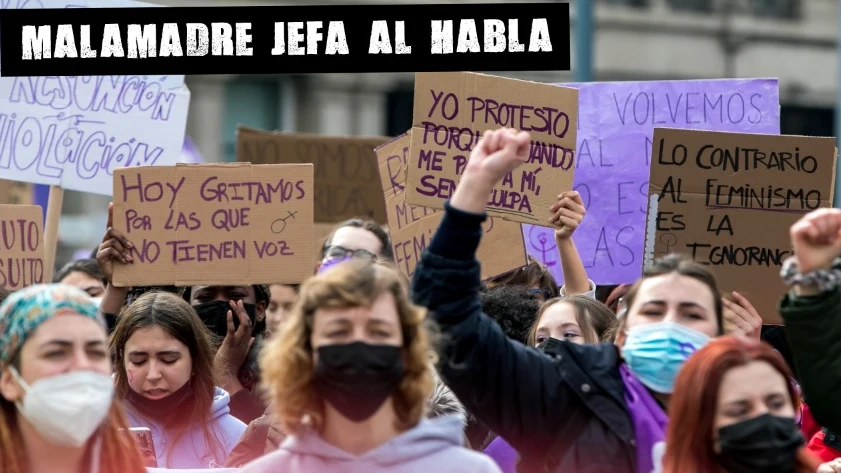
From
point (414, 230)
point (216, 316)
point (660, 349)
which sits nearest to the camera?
point (660, 349)

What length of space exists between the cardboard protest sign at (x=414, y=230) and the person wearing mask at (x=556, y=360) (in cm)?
178

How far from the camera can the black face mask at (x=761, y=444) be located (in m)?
3.85

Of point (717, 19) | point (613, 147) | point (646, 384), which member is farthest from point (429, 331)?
point (717, 19)

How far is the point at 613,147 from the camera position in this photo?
289 inches

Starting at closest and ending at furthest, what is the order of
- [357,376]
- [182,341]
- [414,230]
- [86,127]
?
[357,376] < [182,341] < [414,230] < [86,127]

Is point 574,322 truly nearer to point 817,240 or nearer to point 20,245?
point 817,240

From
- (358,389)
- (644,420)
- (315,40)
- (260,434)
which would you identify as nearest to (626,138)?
(315,40)

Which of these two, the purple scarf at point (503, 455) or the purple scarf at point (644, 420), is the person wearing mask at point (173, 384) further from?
the purple scarf at point (644, 420)

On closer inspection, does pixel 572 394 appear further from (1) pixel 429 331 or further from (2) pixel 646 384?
(1) pixel 429 331

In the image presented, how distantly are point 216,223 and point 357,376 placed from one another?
2863 mm

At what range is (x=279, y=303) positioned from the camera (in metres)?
6.69

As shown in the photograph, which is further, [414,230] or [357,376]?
[414,230]

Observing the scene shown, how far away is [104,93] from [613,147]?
7.34 feet

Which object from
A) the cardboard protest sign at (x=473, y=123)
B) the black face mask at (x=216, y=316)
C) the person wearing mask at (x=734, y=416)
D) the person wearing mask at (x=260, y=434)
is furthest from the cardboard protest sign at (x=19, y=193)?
the person wearing mask at (x=734, y=416)
